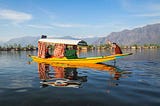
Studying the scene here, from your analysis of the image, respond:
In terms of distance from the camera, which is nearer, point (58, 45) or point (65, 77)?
point (65, 77)

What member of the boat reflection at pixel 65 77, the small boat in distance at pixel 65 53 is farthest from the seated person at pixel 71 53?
the boat reflection at pixel 65 77

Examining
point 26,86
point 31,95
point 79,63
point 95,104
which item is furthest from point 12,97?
point 79,63

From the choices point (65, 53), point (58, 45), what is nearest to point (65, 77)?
point (65, 53)

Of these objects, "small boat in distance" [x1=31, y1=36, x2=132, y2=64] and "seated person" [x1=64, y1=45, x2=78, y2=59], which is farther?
"seated person" [x1=64, y1=45, x2=78, y2=59]

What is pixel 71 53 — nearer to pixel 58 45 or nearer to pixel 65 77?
pixel 58 45

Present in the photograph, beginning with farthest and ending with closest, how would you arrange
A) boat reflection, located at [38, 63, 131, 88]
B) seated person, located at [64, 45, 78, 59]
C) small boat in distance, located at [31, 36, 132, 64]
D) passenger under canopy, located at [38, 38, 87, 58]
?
passenger under canopy, located at [38, 38, 87, 58]
seated person, located at [64, 45, 78, 59]
small boat in distance, located at [31, 36, 132, 64]
boat reflection, located at [38, 63, 131, 88]

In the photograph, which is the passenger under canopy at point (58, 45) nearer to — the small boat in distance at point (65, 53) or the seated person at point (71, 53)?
the small boat in distance at point (65, 53)

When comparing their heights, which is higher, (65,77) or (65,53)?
(65,53)

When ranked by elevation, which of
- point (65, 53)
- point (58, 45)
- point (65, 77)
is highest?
point (58, 45)

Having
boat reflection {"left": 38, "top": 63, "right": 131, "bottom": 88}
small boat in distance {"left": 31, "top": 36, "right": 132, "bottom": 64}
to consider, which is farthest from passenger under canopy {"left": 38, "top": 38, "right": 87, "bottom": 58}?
boat reflection {"left": 38, "top": 63, "right": 131, "bottom": 88}

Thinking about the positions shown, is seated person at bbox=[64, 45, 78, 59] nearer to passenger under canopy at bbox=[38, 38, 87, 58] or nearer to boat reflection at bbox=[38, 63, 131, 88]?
passenger under canopy at bbox=[38, 38, 87, 58]

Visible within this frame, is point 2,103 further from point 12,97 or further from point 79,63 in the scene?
point 79,63

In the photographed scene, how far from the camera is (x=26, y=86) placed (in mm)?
20438

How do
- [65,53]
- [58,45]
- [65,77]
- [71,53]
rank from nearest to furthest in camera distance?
[65,77], [71,53], [65,53], [58,45]
